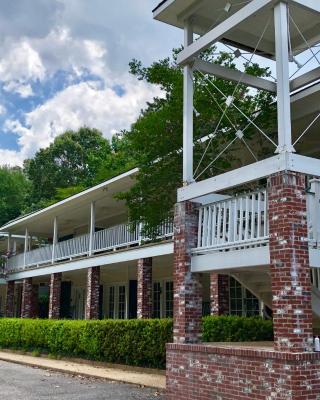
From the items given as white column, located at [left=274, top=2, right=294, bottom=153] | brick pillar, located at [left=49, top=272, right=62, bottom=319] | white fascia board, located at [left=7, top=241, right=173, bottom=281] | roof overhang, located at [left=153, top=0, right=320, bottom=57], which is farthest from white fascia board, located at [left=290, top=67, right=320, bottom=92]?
brick pillar, located at [left=49, top=272, right=62, bottom=319]

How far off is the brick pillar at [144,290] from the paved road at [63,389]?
3210 millimetres

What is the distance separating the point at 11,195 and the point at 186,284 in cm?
4324

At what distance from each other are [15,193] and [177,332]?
43.6 meters

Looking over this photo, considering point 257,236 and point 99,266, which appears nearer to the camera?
point 257,236

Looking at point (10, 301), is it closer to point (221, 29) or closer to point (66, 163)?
point (221, 29)

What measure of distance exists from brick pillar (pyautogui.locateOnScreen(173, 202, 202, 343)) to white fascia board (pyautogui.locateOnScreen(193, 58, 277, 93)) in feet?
8.34

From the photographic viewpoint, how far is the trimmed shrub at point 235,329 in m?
12.4

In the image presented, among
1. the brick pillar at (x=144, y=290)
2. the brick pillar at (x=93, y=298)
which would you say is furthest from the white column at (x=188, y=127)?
the brick pillar at (x=93, y=298)

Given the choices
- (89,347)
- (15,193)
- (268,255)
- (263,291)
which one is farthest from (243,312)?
(15,193)

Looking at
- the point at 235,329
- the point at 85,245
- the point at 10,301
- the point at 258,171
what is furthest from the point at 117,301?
the point at 258,171

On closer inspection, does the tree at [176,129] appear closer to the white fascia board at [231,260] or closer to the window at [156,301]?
the white fascia board at [231,260]

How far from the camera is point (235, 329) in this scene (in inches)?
491

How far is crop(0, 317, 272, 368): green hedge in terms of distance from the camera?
1253 centimetres

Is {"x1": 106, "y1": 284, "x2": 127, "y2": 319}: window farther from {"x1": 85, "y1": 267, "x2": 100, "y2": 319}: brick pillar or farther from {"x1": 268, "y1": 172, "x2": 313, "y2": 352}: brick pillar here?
{"x1": 268, "y1": 172, "x2": 313, "y2": 352}: brick pillar
